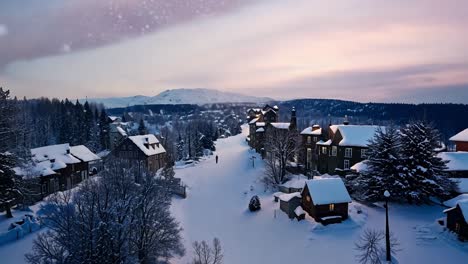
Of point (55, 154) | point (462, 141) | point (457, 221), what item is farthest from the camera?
point (55, 154)

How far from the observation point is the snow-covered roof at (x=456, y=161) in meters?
38.1

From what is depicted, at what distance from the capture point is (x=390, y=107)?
7441 inches

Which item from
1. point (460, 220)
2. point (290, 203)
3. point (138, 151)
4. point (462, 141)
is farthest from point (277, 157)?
point (138, 151)

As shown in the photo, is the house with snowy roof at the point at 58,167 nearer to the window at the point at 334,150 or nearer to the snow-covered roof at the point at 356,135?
the window at the point at 334,150

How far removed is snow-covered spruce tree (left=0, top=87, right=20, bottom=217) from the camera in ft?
110

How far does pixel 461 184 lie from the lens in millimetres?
36438

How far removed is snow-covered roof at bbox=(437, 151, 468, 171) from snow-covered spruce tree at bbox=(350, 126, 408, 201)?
695 centimetres

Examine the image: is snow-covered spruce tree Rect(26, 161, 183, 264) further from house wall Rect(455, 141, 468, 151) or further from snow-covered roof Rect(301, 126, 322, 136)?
house wall Rect(455, 141, 468, 151)

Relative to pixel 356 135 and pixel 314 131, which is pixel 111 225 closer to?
pixel 356 135

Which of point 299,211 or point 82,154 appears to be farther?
point 82,154

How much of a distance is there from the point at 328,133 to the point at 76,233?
4278 centimetres

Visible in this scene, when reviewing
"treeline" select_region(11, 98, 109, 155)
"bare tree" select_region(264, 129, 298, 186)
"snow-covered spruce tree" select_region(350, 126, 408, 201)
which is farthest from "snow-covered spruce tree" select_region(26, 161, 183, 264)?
"treeline" select_region(11, 98, 109, 155)

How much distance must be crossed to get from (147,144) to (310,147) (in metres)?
32.6

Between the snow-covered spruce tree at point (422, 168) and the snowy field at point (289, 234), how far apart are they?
1.68 m
